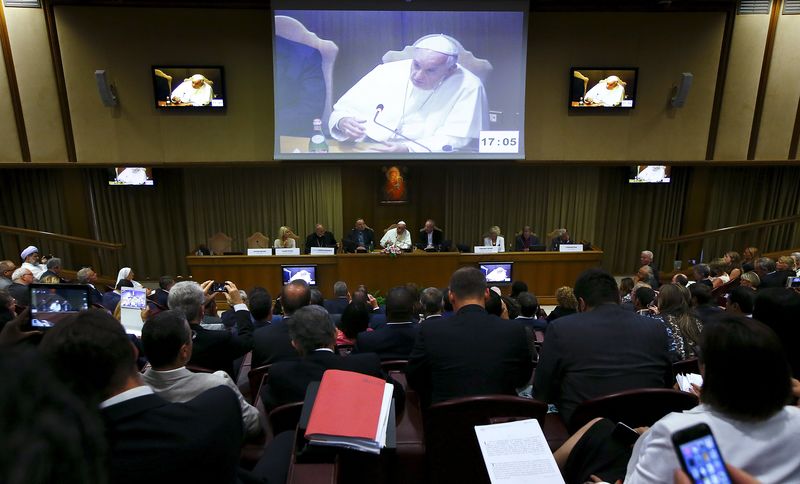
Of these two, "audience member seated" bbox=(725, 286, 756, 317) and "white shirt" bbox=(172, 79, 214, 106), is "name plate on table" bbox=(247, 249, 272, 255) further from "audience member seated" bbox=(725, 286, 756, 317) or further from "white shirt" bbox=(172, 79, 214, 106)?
"audience member seated" bbox=(725, 286, 756, 317)

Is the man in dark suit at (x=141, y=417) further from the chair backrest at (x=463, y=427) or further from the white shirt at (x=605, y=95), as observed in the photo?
the white shirt at (x=605, y=95)

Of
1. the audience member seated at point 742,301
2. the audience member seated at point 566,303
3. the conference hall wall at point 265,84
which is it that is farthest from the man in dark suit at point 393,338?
Result: the conference hall wall at point 265,84

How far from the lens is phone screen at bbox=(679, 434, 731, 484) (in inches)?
37.8

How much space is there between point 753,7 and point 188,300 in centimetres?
894

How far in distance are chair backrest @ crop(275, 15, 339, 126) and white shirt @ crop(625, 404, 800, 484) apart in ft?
21.6

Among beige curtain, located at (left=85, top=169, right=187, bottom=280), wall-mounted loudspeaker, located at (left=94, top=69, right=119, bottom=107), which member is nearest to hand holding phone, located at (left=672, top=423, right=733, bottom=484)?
wall-mounted loudspeaker, located at (left=94, top=69, right=119, bottom=107)

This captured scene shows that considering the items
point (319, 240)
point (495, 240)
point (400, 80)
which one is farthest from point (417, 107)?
point (319, 240)

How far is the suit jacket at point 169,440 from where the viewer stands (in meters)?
1.01

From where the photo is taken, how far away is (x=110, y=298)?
4.52 metres

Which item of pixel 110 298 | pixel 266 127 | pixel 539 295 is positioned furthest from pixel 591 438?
pixel 266 127

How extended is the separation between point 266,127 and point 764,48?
794 cm

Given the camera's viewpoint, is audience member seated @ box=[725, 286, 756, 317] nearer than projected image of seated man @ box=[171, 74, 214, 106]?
Yes

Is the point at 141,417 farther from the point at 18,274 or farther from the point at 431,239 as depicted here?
the point at 431,239

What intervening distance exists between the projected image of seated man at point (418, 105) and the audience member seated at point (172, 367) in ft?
18.2
